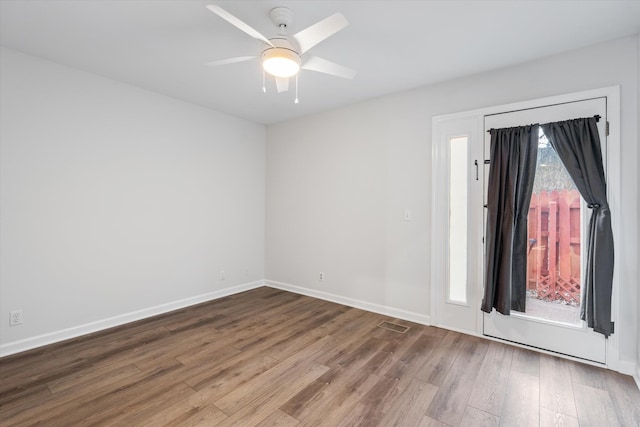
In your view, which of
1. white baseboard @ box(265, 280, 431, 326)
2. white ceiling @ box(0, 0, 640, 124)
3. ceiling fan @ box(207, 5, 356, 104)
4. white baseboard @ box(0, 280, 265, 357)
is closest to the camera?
ceiling fan @ box(207, 5, 356, 104)

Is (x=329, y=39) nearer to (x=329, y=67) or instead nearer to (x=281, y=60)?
(x=329, y=67)

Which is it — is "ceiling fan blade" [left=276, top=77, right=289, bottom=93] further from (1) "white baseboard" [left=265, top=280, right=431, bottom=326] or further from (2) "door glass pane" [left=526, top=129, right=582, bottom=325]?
(1) "white baseboard" [left=265, top=280, right=431, bottom=326]

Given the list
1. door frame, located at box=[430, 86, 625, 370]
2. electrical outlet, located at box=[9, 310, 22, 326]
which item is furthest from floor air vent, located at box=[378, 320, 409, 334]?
electrical outlet, located at box=[9, 310, 22, 326]

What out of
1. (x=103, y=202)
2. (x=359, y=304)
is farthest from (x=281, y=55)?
(x=359, y=304)

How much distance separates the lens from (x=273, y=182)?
17.0 feet

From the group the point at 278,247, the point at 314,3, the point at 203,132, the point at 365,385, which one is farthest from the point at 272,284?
the point at 314,3

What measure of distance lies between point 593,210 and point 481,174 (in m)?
0.96

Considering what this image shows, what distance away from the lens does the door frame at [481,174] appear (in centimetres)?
249

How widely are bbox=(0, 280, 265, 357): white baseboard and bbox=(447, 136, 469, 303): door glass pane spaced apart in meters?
3.27

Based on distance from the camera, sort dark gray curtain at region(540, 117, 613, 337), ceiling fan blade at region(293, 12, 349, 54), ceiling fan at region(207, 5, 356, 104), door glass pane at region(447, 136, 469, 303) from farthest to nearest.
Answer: door glass pane at region(447, 136, 469, 303), dark gray curtain at region(540, 117, 613, 337), ceiling fan at region(207, 5, 356, 104), ceiling fan blade at region(293, 12, 349, 54)

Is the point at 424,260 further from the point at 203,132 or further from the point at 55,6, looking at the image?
the point at 55,6

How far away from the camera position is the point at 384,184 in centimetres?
386

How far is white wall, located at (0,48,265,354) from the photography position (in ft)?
9.23

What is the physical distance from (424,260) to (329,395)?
1.96 m
